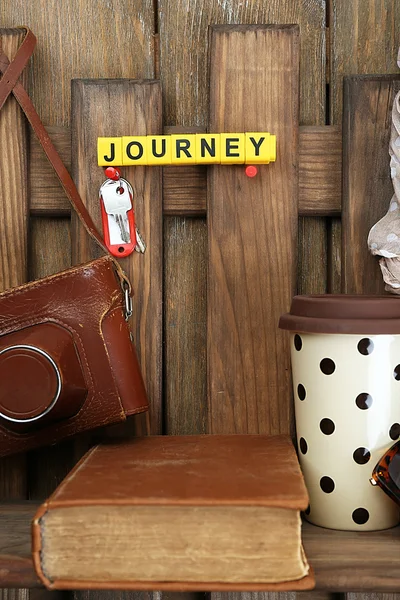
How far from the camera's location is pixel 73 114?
863 mm

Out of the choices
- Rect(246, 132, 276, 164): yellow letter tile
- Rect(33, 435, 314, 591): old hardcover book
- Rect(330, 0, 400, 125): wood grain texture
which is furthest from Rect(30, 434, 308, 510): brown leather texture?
Rect(330, 0, 400, 125): wood grain texture

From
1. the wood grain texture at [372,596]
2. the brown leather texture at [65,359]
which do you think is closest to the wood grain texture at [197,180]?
the brown leather texture at [65,359]

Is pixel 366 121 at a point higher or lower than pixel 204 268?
higher

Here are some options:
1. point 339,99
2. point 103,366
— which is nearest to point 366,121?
point 339,99

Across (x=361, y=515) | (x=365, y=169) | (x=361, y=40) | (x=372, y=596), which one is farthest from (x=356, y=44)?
(x=372, y=596)

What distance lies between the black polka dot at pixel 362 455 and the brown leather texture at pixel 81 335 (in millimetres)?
248

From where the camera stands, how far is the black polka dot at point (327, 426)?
0.70 metres

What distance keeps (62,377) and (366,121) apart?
481 mm

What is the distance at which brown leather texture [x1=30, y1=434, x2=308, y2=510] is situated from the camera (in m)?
0.58

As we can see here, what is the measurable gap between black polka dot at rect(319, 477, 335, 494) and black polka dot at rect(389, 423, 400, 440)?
78 millimetres

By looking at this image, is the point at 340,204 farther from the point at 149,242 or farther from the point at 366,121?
the point at 149,242

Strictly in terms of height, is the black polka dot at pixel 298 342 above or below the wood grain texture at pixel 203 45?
below

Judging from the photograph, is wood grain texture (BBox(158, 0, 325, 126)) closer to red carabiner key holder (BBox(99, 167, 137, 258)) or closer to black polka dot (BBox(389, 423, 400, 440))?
red carabiner key holder (BBox(99, 167, 137, 258))

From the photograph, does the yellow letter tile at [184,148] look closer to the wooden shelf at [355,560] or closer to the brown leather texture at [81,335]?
the brown leather texture at [81,335]
